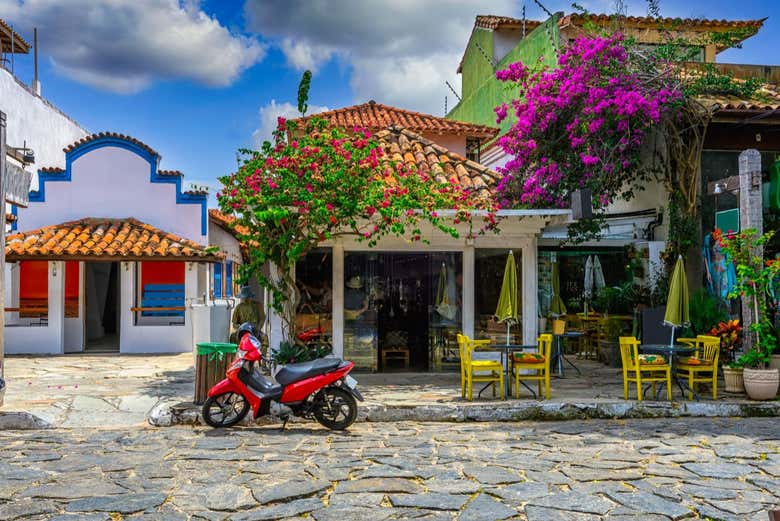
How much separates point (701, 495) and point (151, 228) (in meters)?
15.4

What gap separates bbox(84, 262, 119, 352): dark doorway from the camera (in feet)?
66.3

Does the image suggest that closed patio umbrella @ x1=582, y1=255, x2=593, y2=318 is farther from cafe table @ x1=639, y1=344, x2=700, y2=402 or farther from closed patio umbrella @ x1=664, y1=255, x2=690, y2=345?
closed patio umbrella @ x1=664, y1=255, x2=690, y2=345

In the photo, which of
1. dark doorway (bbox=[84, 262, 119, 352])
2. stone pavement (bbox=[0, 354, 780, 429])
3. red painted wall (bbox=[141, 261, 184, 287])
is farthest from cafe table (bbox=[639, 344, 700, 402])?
dark doorway (bbox=[84, 262, 119, 352])

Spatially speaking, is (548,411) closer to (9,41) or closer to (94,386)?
(94,386)

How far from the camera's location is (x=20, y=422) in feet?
29.9

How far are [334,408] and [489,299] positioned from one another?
459 centimetres

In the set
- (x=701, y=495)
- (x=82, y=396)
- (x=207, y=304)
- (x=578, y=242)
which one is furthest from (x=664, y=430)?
(x=207, y=304)

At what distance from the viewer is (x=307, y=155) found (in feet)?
36.6

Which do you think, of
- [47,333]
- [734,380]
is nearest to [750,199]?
[734,380]

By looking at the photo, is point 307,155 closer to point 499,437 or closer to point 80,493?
point 499,437

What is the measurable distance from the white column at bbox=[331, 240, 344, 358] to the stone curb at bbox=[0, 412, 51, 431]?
15.7 feet

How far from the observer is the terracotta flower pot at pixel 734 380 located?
35.3ft

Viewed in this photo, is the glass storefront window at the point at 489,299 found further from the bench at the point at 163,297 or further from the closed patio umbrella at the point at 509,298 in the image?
the bench at the point at 163,297

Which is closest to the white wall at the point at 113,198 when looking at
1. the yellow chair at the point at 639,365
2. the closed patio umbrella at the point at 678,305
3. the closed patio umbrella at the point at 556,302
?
the closed patio umbrella at the point at 556,302
